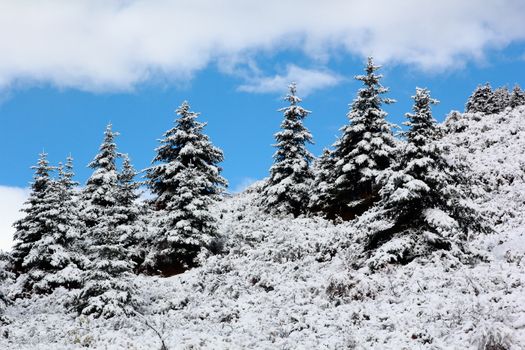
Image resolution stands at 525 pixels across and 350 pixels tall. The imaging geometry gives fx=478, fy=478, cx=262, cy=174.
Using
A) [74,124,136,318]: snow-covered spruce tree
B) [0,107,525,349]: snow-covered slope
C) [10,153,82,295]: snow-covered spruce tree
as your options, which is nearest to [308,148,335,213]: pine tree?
[0,107,525,349]: snow-covered slope

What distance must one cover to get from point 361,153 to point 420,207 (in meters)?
9.98

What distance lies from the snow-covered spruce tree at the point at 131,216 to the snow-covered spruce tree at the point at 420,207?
1433 centimetres

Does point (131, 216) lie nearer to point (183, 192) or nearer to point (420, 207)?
point (183, 192)

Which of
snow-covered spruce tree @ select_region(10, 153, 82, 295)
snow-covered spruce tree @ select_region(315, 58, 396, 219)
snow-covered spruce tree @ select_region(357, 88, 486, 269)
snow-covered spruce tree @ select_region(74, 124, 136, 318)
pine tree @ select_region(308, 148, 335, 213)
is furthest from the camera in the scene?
pine tree @ select_region(308, 148, 335, 213)

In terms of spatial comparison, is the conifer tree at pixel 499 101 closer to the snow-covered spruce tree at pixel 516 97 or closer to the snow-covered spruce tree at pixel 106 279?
the snow-covered spruce tree at pixel 516 97

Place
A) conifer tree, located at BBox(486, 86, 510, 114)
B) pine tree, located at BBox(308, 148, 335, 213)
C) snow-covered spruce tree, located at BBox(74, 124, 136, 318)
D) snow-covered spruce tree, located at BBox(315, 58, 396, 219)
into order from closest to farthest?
snow-covered spruce tree, located at BBox(74, 124, 136, 318) < snow-covered spruce tree, located at BBox(315, 58, 396, 219) < pine tree, located at BBox(308, 148, 335, 213) < conifer tree, located at BBox(486, 86, 510, 114)

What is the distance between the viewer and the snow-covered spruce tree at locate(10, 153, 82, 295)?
80.9 feet

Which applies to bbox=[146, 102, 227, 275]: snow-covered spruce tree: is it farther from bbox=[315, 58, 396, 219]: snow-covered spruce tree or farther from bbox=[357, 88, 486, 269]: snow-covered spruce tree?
bbox=[357, 88, 486, 269]: snow-covered spruce tree

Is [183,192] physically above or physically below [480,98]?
below

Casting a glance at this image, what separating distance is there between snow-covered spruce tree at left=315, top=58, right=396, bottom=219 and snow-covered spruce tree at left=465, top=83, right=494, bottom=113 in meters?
37.7

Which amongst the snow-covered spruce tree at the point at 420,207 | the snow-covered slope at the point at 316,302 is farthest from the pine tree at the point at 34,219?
the snow-covered spruce tree at the point at 420,207

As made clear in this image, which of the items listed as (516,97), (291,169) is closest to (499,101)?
(516,97)

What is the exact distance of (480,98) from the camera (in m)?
62.0

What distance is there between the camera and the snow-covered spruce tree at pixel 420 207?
54.3 feet
